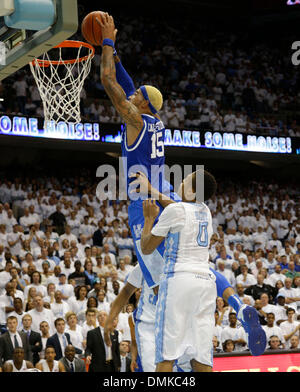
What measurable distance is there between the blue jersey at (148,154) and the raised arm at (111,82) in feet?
0.41

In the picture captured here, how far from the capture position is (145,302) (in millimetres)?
5770

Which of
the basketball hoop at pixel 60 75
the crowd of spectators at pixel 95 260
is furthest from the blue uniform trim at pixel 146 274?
the crowd of spectators at pixel 95 260

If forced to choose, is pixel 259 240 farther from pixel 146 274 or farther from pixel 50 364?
pixel 146 274

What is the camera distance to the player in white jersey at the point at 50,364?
9656 mm

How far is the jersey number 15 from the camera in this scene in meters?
5.95

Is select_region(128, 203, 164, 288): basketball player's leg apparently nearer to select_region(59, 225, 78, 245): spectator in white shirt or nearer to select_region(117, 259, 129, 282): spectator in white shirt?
select_region(117, 259, 129, 282): spectator in white shirt

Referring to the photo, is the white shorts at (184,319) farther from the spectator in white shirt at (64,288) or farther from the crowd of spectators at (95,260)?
the spectator in white shirt at (64,288)

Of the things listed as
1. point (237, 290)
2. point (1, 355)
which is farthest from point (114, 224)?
point (1, 355)

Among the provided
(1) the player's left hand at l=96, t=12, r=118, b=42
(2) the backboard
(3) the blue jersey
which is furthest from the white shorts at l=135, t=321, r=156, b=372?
(1) the player's left hand at l=96, t=12, r=118, b=42

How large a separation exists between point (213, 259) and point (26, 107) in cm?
677

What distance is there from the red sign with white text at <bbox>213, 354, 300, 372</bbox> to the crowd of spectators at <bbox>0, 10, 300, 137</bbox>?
10.9 meters

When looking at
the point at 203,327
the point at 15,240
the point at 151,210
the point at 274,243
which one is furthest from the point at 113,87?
the point at 274,243

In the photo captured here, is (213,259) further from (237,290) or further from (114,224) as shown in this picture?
(114,224)
